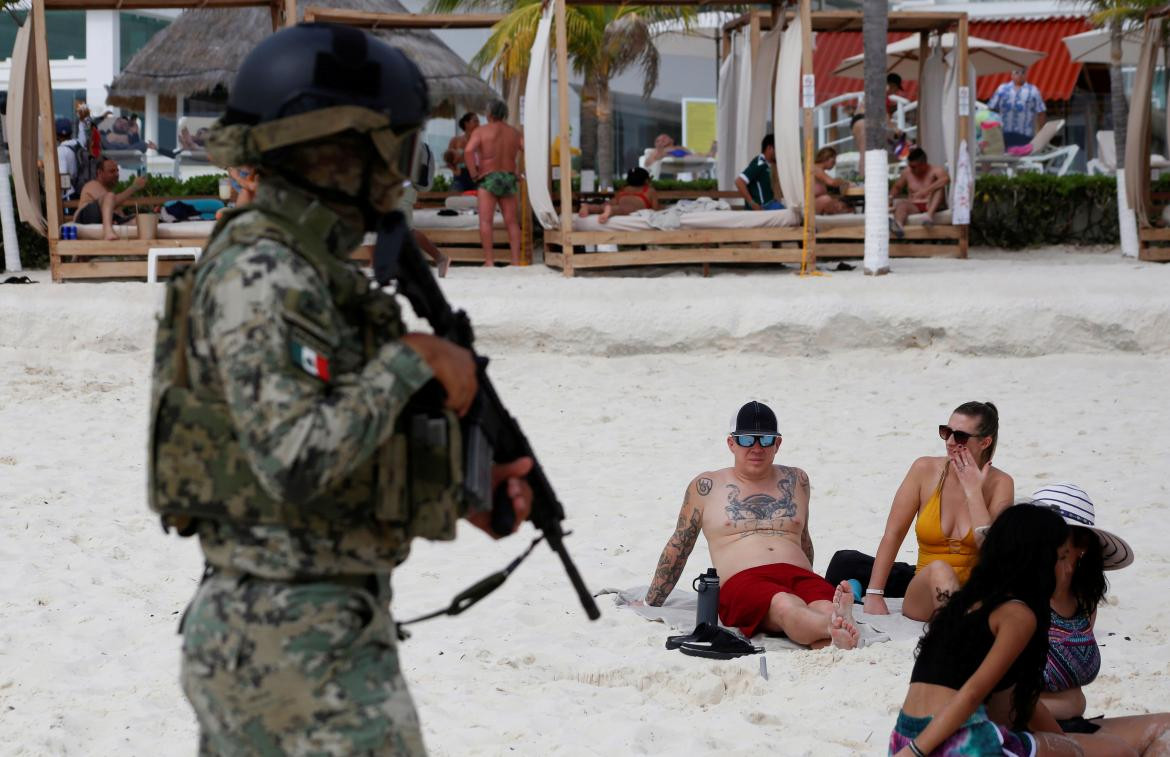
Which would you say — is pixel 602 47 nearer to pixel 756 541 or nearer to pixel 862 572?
pixel 862 572

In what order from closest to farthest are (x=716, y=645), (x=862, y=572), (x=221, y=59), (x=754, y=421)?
(x=716, y=645)
(x=754, y=421)
(x=862, y=572)
(x=221, y=59)

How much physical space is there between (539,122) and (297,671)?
36.6 feet

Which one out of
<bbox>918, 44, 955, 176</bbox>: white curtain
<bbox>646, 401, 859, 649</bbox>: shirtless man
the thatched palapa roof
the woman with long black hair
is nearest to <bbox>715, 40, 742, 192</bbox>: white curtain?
<bbox>918, 44, 955, 176</bbox>: white curtain

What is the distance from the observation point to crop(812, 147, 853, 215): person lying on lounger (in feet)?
47.0

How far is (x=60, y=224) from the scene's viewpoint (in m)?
13.3

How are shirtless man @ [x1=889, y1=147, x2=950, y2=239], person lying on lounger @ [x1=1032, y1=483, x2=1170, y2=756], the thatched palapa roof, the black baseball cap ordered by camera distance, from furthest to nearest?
the thatched palapa roof → shirtless man @ [x1=889, y1=147, x2=950, y2=239] → the black baseball cap → person lying on lounger @ [x1=1032, y1=483, x2=1170, y2=756]

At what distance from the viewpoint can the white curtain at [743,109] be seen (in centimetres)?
1559

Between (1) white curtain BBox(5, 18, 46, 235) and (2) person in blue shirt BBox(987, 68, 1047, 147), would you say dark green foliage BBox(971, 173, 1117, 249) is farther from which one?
(1) white curtain BBox(5, 18, 46, 235)

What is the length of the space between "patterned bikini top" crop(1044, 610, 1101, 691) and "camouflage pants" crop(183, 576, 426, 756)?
2.45 m

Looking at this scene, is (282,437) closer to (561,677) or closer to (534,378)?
(561,677)

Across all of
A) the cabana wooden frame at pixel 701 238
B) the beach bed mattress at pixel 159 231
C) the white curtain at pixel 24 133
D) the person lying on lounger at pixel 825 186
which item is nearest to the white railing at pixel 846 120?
the person lying on lounger at pixel 825 186

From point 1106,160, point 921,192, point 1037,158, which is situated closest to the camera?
point 921,192

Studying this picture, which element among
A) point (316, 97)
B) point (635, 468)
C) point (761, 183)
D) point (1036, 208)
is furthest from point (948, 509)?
point (1036, 208)

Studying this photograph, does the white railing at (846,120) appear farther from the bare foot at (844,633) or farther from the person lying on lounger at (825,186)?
the bare foot at (844,633)
